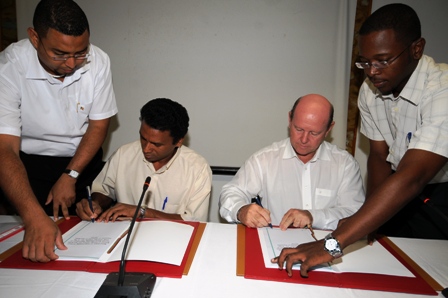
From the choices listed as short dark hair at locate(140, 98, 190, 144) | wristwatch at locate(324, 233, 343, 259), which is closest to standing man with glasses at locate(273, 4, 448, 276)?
wristwatch at locate(324, 233, 343, 259)

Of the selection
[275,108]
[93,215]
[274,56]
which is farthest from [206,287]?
[274,56]

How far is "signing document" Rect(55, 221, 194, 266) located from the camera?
1.09 m

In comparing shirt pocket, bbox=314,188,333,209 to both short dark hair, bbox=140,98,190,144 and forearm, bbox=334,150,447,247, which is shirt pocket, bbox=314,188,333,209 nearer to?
forearm, bbox=334,150,447,247

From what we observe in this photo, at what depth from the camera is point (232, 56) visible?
246cm

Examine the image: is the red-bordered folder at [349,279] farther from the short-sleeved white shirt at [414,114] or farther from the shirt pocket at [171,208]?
the shirt pocket at [171,208]

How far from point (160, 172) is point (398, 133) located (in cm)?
135

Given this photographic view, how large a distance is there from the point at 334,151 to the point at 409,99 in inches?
24.1

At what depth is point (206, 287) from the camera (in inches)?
38.1

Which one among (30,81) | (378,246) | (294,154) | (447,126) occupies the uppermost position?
(30,81)

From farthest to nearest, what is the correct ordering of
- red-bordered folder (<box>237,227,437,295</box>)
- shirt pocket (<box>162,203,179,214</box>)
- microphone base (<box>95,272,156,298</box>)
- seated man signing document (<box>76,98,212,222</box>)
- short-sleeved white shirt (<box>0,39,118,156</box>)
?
shirt pocket (<box>162,203,179,214</box>) < seated man signing document (<box>76,98,212,222</box>) < short-sleeved white shirt (<box>0,39,118,156</box>) < red-bordered folder (<box>237,227,437,295</box>) < microphone base (<box>95,272,156,298</box>)

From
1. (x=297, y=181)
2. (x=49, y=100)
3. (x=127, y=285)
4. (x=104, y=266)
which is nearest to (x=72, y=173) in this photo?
(x=49, y=100)

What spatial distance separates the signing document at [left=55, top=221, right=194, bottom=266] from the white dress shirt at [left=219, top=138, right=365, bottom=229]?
561 mm

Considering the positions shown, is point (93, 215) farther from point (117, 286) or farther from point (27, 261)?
point (117, 286)

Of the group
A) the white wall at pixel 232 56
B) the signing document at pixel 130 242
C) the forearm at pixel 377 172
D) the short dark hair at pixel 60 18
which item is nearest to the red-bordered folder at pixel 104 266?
the signing document at pixel 130 242
